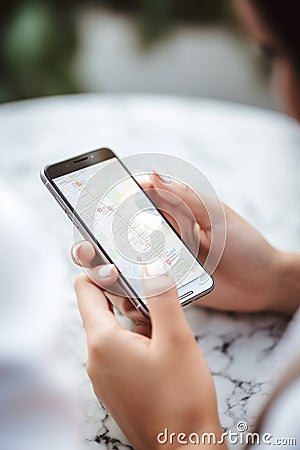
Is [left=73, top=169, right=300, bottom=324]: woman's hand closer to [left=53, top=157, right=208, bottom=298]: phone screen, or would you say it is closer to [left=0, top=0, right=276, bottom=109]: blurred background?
[left=53, top=157, right=208, bottom=298]: phone screen

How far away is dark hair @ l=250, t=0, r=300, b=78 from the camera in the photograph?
0.43m

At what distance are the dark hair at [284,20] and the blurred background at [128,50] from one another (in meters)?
1.03

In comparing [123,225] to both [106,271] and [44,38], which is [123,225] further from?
[44,38]

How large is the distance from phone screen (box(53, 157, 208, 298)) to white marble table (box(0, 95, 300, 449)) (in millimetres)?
79

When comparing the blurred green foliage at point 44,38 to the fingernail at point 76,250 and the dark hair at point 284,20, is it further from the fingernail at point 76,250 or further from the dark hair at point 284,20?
the dark hair at point 284,20

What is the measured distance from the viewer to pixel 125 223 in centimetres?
56

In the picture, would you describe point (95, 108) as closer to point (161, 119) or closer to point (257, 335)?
point (161, 119)

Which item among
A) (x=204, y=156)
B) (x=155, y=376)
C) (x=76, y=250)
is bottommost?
(x=155, y=376)

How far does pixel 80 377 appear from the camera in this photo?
55 centimetres

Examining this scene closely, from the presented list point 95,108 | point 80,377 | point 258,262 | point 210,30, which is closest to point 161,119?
point 95,108

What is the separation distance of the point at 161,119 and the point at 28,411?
0.45 metres

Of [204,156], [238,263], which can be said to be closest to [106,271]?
[238,263]

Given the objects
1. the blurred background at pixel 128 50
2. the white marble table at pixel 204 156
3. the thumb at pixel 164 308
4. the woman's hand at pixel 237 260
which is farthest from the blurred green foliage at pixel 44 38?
the thumb at pixel 164 308

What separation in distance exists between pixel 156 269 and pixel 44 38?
1061 mm
